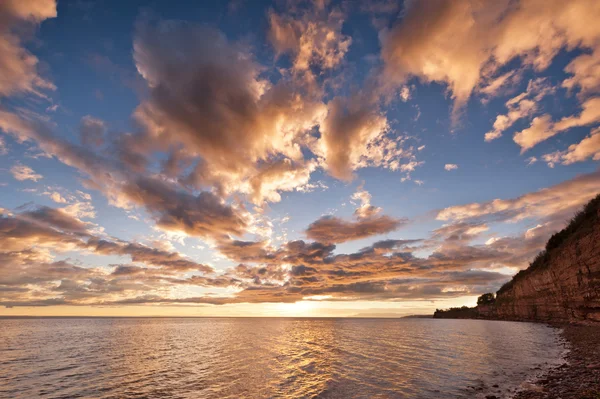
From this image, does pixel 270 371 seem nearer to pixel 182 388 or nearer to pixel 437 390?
pixel 182 388

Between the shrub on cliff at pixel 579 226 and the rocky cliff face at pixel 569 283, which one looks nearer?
the rocky cliff face at pixel 569 283

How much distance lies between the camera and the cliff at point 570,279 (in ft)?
197

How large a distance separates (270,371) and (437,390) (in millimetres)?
19197

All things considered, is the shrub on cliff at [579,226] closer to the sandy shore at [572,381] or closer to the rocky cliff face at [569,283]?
the rocky cliff face at [569,283]

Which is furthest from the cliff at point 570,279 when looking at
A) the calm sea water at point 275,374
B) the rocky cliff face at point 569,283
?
the calm sea water at point 275,374

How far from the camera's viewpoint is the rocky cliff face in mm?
59750

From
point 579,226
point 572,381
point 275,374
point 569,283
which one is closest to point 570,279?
point 569,283

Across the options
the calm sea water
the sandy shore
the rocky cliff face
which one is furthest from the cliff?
the sandy shore

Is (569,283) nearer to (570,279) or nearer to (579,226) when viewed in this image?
(570,279)

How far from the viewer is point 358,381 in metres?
29.2

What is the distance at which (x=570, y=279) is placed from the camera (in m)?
70.2

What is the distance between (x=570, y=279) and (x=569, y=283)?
75.8 inches

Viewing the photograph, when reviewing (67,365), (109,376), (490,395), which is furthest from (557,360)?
(67,365)

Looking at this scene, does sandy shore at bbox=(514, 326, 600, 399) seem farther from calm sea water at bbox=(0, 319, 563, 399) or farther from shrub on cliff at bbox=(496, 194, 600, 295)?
shrub on cliff at bbox=(496, 194, 600, 295)
